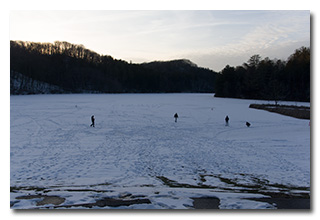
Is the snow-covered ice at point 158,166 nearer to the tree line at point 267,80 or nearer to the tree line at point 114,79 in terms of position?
the tree line at point 267,80

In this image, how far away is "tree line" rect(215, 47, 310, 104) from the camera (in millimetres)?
46781

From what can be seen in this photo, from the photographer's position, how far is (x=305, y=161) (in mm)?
10039

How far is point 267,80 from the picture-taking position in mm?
63781

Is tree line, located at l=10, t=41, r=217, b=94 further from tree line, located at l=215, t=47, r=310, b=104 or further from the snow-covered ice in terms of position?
the snow-covered ice

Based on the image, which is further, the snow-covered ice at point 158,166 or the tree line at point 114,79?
the tree line at point 114,79

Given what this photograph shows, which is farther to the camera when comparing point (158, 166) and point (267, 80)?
point (267, 80)

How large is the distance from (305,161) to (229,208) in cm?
740

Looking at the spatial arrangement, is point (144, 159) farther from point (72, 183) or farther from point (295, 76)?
point (295, 76)

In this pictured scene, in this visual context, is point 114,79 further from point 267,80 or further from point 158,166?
point 158,166

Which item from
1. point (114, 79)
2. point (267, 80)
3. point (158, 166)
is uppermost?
point (114, 79)

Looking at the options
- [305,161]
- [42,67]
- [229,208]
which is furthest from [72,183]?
[42,67]

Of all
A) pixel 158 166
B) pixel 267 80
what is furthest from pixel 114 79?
pixel 158 166

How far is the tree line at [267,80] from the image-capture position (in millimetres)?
46781

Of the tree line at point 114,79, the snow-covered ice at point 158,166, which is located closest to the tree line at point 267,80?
the snow-covered ice at point 158,166
